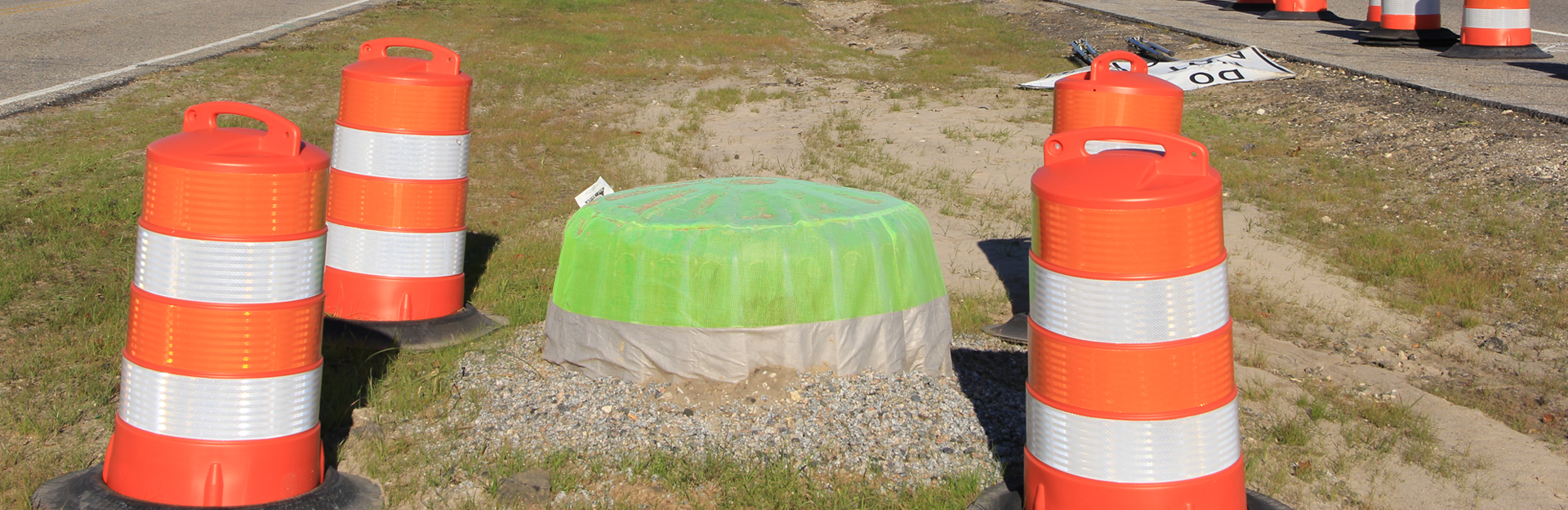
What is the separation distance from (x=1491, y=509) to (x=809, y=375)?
7.68 ft

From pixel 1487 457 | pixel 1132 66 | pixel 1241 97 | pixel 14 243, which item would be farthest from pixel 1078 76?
pixel 1241 97

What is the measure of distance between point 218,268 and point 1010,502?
2.38 m

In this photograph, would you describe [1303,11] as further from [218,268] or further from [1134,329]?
[218,268]

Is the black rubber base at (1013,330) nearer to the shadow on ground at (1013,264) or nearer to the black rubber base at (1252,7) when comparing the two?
the shadow on ground at (1013,264)

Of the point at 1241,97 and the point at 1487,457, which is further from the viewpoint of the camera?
the point at 1241,97

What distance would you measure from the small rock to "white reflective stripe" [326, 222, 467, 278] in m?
1.72

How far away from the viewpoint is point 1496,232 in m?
7.14

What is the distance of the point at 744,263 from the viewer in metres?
4.32

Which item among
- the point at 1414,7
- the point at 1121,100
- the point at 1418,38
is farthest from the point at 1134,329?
the point at 1414,7

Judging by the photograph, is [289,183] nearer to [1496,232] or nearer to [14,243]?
[14,243]

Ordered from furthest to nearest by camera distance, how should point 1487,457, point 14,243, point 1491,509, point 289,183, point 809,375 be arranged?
1. point 14,243
2. point 809,375
3. point 1487,457
4. point 1491,509
5. point 289,183

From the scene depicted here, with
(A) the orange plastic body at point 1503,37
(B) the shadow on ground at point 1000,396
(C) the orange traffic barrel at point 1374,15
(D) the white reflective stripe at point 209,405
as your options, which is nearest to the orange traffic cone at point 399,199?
(D) the white reflective stripe at point 209,405

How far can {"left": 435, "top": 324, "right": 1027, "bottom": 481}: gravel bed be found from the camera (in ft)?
13.1

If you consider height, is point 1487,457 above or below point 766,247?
below
